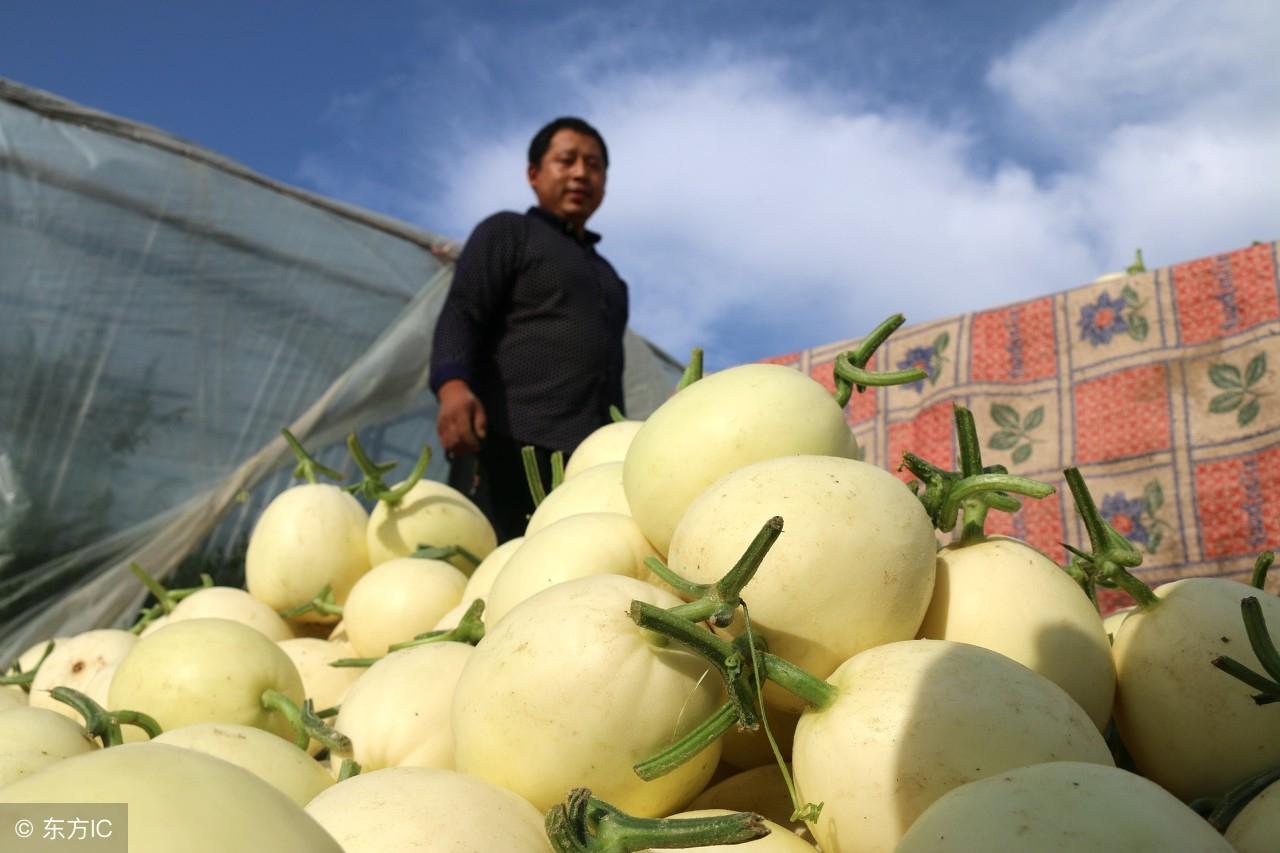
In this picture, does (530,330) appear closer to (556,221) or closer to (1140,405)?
(556,221)

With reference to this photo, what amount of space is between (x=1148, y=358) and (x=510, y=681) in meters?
3.50

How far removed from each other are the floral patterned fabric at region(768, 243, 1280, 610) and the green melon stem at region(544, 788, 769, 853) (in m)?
3.05

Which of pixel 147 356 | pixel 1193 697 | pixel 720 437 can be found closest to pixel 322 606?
pixel 720 437

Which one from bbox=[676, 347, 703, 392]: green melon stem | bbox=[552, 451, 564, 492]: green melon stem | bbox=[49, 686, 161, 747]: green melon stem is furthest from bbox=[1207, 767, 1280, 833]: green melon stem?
bbox=[49, 686, 161, 747]: green melon stem

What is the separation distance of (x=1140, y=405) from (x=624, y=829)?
3586 millimetres

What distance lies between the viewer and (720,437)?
4.90ft

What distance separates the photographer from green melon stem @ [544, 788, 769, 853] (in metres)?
0.82

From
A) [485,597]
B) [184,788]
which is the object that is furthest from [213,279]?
[184,788]

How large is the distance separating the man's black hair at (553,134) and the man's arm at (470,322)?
0.55m

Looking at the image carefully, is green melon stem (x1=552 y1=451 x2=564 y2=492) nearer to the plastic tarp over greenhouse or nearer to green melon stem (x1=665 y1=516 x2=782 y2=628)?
green melon stem (x1=665 y1=516 x2=782 y2=628)

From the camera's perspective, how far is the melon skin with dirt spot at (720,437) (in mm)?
1480

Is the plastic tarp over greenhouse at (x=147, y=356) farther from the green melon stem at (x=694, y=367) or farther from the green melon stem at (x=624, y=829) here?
the green melon stem at (x=624, y=829)

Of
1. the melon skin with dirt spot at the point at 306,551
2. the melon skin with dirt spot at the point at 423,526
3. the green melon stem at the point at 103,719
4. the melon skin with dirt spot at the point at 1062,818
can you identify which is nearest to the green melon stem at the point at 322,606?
the melon skin with dirt spot at the point at 306,551

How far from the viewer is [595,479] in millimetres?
1839
